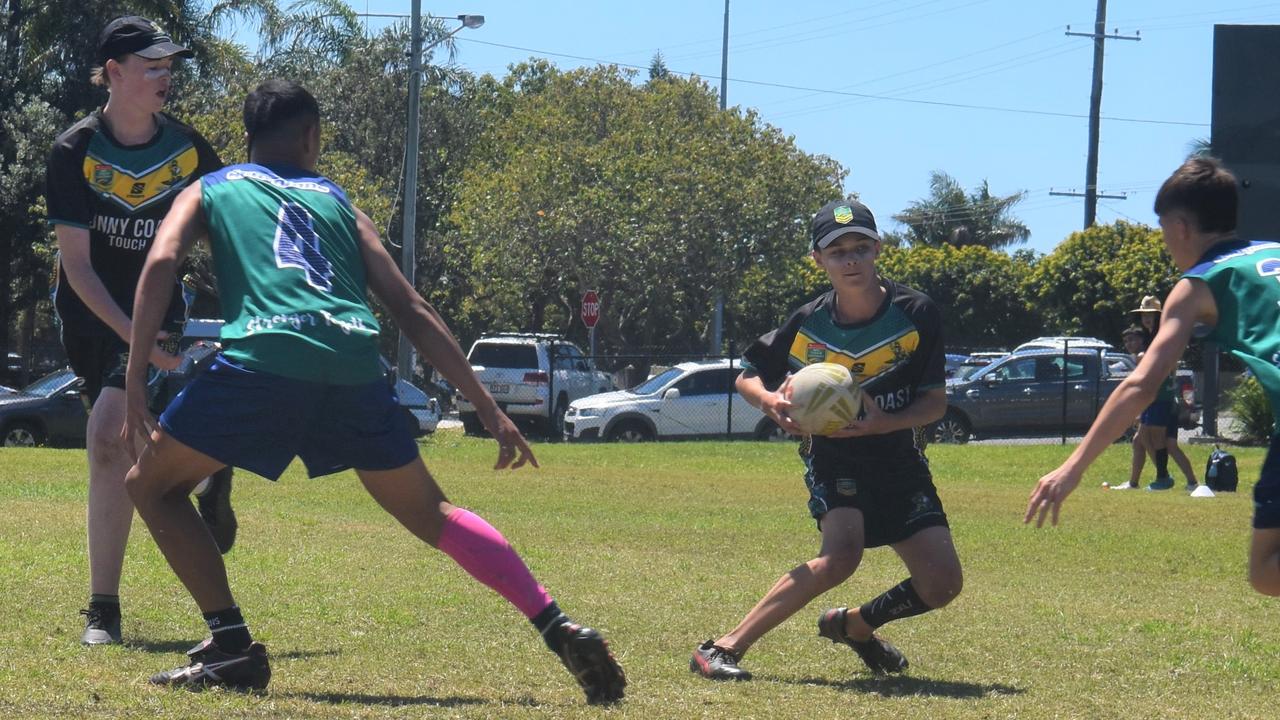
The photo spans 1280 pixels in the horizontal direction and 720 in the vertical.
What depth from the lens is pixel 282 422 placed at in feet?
14.8

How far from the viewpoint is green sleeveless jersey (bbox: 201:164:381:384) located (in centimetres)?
446

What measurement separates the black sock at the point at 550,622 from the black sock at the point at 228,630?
2.96 feet

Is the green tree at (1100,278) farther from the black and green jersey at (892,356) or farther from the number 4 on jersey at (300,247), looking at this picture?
the number 4 on jersey at (300,247)

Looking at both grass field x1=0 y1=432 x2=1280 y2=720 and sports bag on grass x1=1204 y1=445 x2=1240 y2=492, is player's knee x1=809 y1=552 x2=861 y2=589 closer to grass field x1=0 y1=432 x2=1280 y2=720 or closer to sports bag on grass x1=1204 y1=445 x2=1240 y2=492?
grass field x1=0 y1=432 x2=1280 y2=720

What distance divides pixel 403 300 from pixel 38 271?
34919 millimetres

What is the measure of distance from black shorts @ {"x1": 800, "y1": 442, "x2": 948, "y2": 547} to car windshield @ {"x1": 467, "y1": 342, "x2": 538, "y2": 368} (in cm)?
2532

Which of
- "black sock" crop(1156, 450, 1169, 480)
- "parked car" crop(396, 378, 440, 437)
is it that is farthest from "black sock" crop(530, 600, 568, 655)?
"parked car" crop(396, 378, 440, 437)

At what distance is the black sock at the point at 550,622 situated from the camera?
4.62 metres

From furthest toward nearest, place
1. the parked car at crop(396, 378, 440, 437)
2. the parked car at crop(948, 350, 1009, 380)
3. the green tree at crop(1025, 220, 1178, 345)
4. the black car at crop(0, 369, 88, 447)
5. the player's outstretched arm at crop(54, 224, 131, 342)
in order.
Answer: the green tree at crop(1025, 220, 1178, 345) < the parked car at crop(948, 350, 1009, 380) < the parked car at crop(396, 378, 440, 437) < the black car at crop(0, 369, 88, 447) < the player's outstretched arm at crop(54, 224, 131, 342)

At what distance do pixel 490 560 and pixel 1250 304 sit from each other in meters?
2.29

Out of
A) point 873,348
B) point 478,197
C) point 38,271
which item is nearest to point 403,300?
point 873,348

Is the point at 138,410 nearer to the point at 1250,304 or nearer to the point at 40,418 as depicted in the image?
the point at 1250,304

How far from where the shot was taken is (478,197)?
43.9 m

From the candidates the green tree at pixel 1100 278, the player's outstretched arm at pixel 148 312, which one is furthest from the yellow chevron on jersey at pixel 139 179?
the green tree at pixel 1100 278
